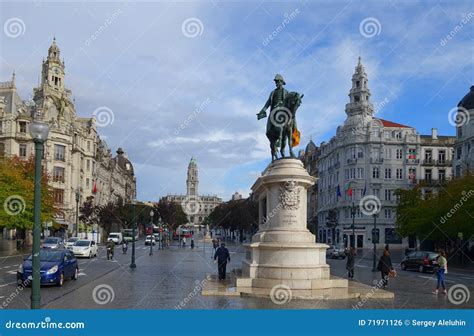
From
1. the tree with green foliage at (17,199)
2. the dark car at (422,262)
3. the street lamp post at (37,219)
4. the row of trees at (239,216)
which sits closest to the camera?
the street lamp post at (37,219)

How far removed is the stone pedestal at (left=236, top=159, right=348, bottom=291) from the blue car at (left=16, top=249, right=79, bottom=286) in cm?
757

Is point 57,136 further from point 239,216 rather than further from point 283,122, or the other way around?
point 283,122

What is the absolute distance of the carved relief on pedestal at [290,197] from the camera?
19.7m

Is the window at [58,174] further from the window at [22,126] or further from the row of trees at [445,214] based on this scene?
the row of trees at [445,214]

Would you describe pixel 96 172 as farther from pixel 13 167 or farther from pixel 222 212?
pixel 13 167

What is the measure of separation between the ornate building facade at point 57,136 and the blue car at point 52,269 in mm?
46786

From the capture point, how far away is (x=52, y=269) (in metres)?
21.6

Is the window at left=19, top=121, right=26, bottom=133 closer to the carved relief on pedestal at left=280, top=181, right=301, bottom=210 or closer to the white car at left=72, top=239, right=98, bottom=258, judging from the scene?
the white car at left=72, top=239, right=98, bottom=258

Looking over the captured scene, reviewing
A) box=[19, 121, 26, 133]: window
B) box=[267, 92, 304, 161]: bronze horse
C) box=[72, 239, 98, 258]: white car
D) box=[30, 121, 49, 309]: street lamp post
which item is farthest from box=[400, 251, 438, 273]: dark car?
box=[19, 121, 26, 133]: window

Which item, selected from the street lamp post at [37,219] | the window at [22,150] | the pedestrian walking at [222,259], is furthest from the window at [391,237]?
the street lamp post at [37,219]

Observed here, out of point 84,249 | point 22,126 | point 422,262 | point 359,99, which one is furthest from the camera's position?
point 359,99

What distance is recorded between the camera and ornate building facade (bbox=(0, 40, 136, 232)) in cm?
7525

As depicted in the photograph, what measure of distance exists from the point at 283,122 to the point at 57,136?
64.2 meters

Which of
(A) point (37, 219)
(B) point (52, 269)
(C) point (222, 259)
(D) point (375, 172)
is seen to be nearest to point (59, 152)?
(D) point (375, 172)
